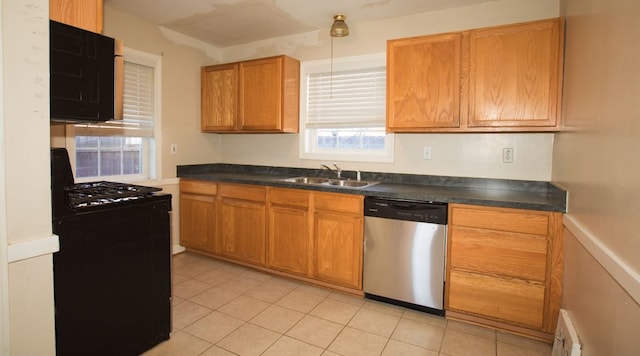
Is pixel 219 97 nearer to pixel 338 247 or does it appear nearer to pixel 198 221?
pixel 198 221

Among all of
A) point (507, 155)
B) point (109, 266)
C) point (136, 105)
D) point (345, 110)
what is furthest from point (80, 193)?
point (507, 155)

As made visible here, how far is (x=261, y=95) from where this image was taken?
3605 mm

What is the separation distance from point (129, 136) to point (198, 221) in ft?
3.60

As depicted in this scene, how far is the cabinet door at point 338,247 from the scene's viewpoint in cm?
280

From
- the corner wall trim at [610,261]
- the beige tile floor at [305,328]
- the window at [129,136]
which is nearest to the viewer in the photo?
the corner wall trim at [610,261]

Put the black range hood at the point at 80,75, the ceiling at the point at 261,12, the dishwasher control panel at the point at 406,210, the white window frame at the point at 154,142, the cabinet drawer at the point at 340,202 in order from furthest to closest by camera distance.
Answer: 1. the white window frame at the point at 154,142
2. the ceiling at the point at 261,12
3. the cabinet drawer at the point at 340,202
4. the dishwasher control panel at the point at 406,210
5. the black range hood at the point at 80,75

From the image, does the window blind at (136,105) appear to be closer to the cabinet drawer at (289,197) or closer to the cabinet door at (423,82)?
the cabinet drawer at (289,197)

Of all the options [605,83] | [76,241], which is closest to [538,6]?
[605,83]

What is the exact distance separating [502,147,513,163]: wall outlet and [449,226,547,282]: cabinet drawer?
80cm

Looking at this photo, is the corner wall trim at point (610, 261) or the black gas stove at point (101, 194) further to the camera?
the black gas stove at point (101, 194)

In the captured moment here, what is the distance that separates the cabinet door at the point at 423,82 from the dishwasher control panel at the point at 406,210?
0.65m

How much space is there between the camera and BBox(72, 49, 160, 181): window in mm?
3057

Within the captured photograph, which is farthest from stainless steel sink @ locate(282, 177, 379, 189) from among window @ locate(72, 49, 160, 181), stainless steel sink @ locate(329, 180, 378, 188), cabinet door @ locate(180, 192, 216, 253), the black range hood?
the black range hood

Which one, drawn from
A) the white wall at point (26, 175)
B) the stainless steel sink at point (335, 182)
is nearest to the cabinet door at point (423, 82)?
the stainless steel sink at point (335, 182)
